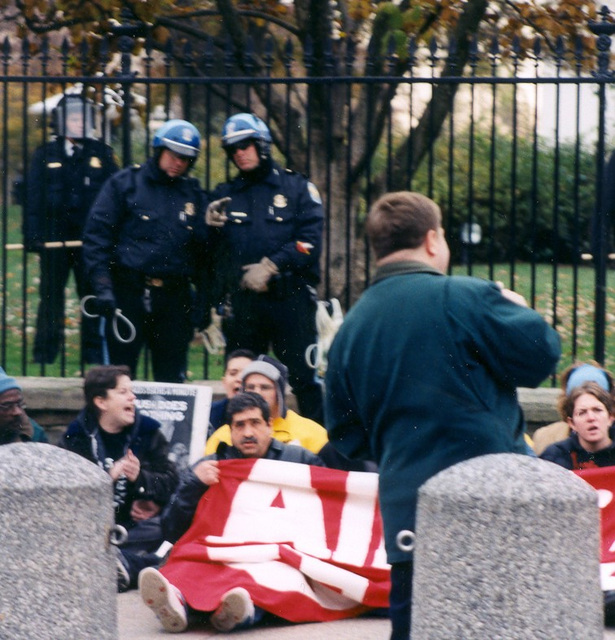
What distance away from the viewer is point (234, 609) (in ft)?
19.5

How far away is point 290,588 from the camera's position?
621 cm

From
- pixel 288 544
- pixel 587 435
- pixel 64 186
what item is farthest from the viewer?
pixel 64 186

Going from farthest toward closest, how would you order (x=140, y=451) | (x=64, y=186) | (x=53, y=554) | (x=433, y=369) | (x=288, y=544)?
(x=64, y=186), (x=140, y=451), (x=288, y=544), (x=53, y=554), (x=433, y=369)

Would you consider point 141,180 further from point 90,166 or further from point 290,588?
point 290,588

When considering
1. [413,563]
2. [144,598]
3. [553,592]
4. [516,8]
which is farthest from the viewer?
[516,8]

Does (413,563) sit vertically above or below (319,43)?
below

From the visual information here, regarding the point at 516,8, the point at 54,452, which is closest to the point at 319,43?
the point at 516,8

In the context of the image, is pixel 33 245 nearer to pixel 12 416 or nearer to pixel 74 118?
pixel 74 118

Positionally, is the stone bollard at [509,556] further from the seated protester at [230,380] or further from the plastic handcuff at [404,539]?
the seated protester at [230,380]

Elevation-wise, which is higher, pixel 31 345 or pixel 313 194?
pixel 313 194

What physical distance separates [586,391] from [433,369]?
2.81 meters

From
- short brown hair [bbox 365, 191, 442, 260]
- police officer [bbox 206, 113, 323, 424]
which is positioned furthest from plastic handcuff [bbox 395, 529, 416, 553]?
police officer [bbox 206, 113, 323, 424]

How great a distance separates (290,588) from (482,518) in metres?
2.67

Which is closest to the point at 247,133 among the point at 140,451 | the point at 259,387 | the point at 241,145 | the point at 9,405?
the point at 241,145
